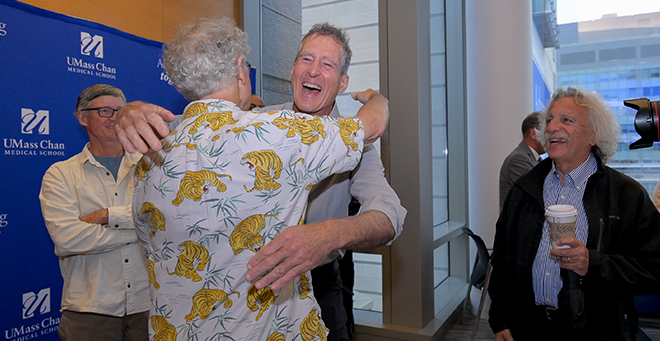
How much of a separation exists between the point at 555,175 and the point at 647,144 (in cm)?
51

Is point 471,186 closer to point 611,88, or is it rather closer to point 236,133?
point 611,88

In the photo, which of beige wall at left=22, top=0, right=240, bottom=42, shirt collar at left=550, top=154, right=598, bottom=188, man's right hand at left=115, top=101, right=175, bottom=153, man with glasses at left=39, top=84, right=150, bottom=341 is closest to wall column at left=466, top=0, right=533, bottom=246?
shirt collar at left=550, top=154, right=598, bottom=188

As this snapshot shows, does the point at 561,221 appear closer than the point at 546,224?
Yes

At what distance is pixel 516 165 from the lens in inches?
144

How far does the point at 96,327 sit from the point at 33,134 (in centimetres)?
114

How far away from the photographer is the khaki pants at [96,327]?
78.2 inches

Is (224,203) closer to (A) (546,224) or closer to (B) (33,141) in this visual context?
(A) (546,224)

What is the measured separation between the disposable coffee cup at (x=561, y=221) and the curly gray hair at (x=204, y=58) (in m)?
1.23

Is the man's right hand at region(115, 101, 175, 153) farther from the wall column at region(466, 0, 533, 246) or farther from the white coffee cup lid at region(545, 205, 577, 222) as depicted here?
the wall column at region(466, 0, 533, 246)

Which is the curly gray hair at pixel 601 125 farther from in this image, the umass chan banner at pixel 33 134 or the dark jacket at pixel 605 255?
the umass chan banner at pixel 33 134

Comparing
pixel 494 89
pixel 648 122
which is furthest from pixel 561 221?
pixel 494 89

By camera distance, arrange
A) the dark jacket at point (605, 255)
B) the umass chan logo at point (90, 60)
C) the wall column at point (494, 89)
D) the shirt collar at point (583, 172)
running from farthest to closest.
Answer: the wall column at point (494, 89), the umass chan logo at point (90, 60), the shirt collar at point (583, 172), the dark jacket at point (605, 255)

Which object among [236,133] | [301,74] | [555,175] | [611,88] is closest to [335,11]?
[301,74]

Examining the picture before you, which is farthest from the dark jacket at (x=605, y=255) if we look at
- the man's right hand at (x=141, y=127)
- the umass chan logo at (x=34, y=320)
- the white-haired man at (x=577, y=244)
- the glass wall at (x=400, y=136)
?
the umass chan logo at (x=34, y=320)
